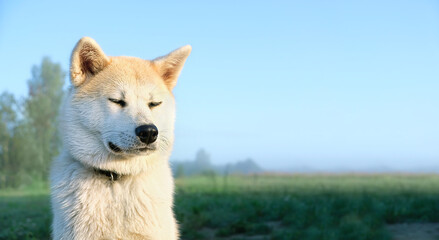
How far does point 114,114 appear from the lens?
3551 mm

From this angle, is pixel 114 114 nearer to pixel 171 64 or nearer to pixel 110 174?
pixel 110 174

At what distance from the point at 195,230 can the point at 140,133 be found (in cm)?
458

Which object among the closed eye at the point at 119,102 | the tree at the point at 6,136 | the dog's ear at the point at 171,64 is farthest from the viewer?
the tree at the point at 6,136

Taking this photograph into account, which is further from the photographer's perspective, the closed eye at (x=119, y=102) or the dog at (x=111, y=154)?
the closed eye at (x=119, y=102)

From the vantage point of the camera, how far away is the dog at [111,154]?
3.48m

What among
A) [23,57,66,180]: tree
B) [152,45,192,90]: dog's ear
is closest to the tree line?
[23,57,66,180]: tree

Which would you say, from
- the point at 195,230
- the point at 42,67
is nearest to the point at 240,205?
the point at 195,230

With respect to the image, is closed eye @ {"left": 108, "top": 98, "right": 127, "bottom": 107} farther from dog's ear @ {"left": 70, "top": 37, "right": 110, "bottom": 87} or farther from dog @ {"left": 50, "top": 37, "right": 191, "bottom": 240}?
dog's ear @ {"left": 70, "top": 37, "right": 110, "bottom": 87}

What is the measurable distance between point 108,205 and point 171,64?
151cm

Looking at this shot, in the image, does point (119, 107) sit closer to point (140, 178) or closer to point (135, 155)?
point (135, 155)

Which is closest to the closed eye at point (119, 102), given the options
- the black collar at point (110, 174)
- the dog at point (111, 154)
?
the dog at point (111, 154)

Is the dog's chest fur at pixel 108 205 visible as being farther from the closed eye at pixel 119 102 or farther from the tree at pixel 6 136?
the tree at pixel 6 136

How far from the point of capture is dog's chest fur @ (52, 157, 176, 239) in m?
3.46

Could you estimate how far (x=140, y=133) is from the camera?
3430mm
